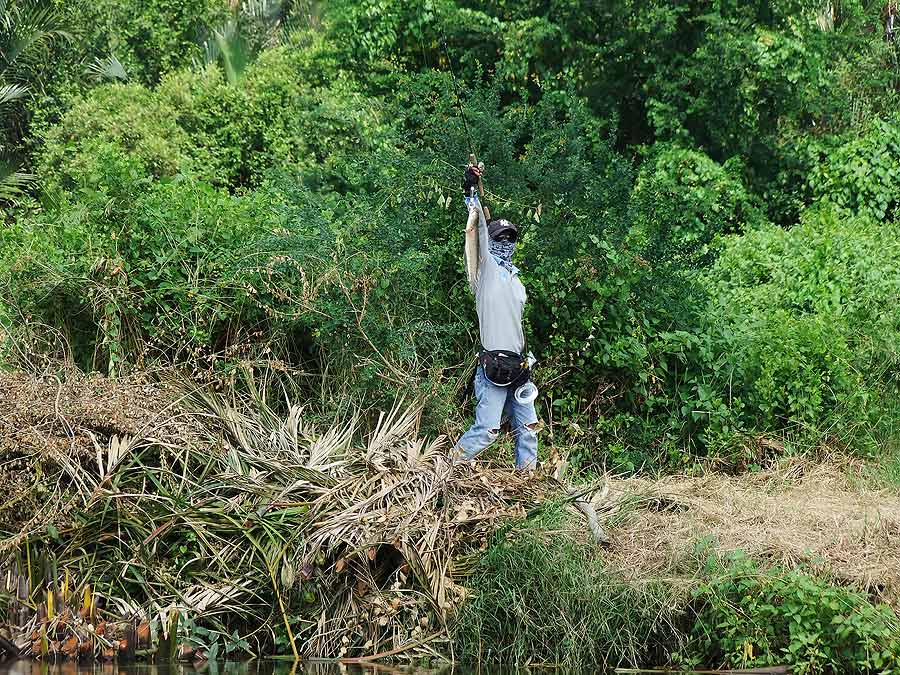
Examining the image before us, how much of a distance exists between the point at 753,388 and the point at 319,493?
3.84 m

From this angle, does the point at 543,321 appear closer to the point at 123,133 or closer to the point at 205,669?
the point at 205,669

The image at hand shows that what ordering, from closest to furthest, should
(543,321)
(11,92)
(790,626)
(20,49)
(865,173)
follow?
(790,626), (543,321), (865,173), (11,92), (20,49)

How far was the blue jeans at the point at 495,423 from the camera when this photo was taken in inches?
305

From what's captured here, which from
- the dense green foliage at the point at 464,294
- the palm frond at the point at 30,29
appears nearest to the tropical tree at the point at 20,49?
the palm frond at the point at 30,29

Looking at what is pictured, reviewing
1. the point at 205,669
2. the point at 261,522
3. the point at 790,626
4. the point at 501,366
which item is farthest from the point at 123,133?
the point at 790,626

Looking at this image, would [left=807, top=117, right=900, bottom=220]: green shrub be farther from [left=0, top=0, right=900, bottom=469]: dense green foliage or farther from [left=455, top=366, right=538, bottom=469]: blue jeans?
[left=455, top=366, right=538, bottom=469]: blue jeans

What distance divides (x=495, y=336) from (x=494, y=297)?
10.3 inches

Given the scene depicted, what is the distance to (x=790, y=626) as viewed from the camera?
610cm

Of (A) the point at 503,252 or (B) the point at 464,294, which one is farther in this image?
(B) the point at 464,294

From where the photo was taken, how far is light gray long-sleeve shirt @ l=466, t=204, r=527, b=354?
782 centimetres

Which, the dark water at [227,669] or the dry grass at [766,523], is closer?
the dark water at [227,669]

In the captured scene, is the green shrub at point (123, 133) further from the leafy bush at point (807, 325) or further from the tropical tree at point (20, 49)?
the leafy bush at point (807, 325)

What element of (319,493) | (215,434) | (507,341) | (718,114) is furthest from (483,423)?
(718,114)

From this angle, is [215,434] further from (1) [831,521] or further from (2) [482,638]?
(1) [831,521]
